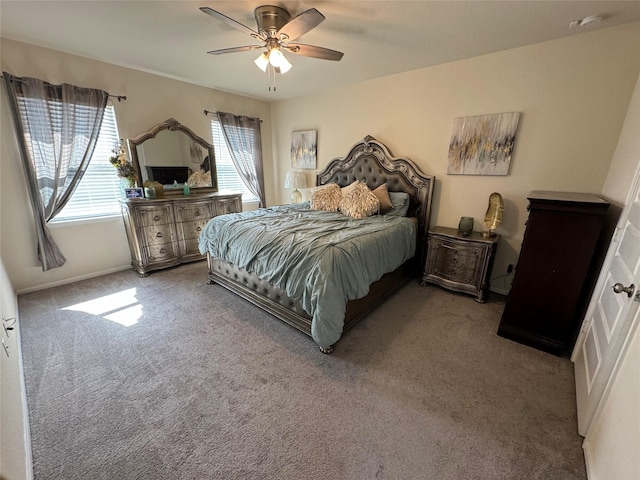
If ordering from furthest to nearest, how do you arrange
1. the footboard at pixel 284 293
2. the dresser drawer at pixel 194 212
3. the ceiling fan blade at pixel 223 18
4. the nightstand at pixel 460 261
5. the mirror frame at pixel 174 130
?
the dresser drawer at pixel 194 212
the mirror frame at pixel 174 130
the nightstand at pixel 460 261
the footboard at pixel 284 293
the ceiling fan blade at pixel 223 18

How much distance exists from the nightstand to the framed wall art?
2.41 m

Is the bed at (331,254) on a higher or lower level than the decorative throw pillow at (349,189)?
lower

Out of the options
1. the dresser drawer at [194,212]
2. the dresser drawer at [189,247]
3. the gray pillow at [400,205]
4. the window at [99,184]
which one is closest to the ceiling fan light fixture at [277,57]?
the gray pillow at [400,205]

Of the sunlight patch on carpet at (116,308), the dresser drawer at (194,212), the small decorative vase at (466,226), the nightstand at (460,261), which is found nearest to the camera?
the sunlight patch on carpet at (116,308)

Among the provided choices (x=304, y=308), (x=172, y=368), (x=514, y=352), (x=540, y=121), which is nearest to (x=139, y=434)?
(x=172, y=368)

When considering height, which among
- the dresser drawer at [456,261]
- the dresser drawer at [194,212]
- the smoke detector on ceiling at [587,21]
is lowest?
the dresser drawer at [456,261]

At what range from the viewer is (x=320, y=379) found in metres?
1.82

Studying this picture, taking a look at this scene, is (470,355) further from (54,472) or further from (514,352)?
(54,472)

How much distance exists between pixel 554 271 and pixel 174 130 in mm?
4614

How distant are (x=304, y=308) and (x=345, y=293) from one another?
346 mm

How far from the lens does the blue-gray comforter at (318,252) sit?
1.95m

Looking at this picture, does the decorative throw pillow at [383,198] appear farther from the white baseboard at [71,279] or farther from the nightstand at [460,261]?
the white baseboard at [71,279]

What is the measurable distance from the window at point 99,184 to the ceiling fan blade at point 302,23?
258 cm

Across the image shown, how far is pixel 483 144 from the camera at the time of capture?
288 centimetres
